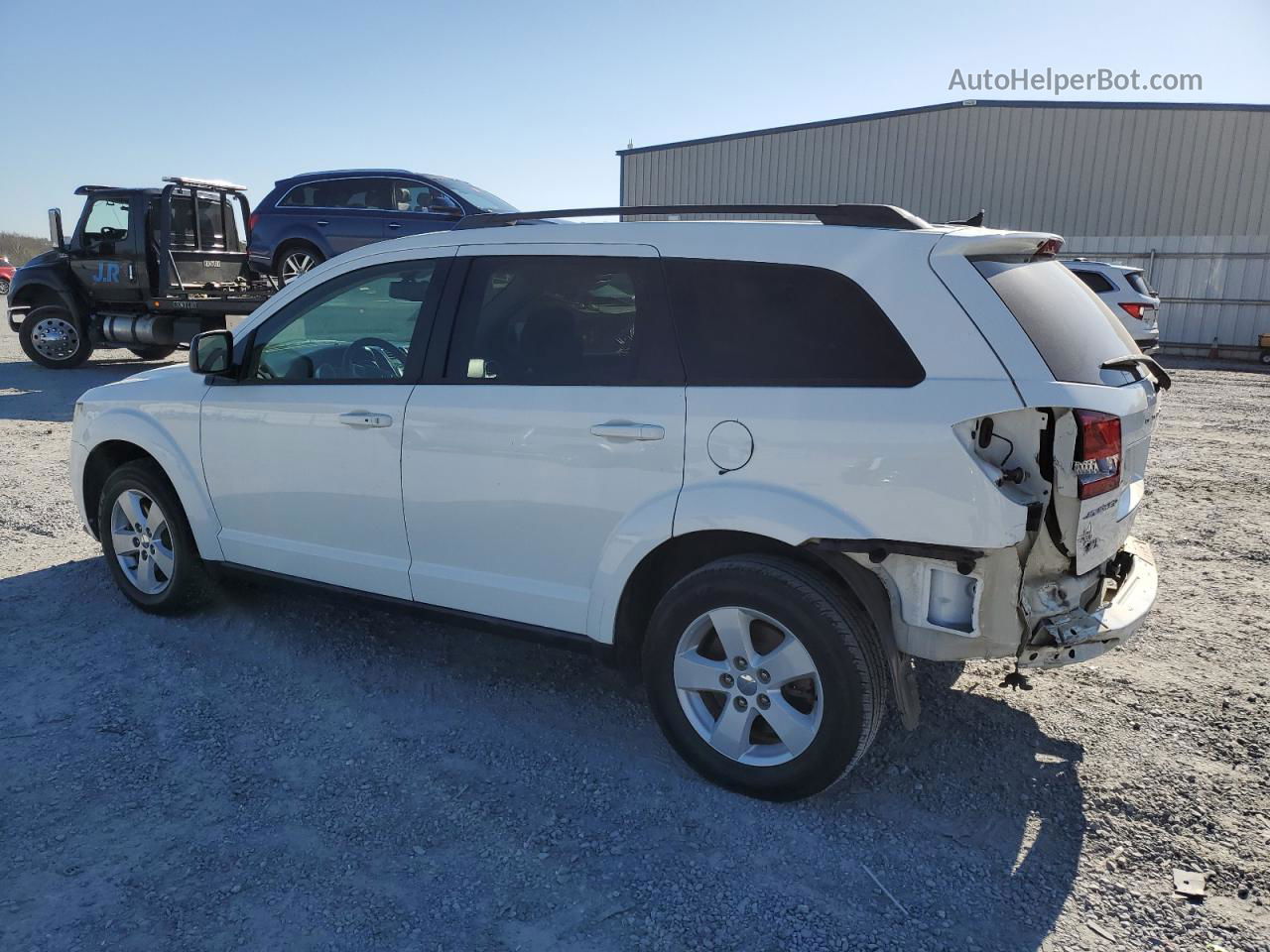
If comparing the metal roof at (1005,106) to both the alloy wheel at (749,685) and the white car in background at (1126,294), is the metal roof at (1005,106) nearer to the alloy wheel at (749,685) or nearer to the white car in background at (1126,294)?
the white car in background at (1126,294)

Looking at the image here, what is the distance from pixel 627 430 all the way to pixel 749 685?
3.11ft

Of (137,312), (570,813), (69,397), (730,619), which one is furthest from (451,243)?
(137,312)

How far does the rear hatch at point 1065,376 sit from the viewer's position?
8.99 ft

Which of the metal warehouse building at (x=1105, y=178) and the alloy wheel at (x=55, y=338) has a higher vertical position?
the metal warehouse building at (x=1105, y=178)

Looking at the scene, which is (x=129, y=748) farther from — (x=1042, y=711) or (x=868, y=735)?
(x=1042, y=711)

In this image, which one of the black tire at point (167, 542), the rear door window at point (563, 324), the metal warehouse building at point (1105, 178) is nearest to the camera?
the rear door window at point (563, 324)

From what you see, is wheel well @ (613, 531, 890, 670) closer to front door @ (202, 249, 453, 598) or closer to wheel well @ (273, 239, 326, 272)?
front door @ (202, 249, 453, 598)

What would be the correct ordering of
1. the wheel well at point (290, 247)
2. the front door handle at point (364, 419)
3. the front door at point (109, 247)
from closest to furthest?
the front door handle at point (364, 419)
the front door at point (109, 247)
the wheel well at point (290, 247)

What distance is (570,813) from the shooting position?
3.06 meters

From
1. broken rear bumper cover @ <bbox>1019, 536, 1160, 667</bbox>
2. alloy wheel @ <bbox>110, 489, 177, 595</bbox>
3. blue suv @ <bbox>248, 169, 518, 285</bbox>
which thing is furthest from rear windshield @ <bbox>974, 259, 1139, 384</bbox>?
blue suv @ <bbox>248, 169, 518, 285</bbox>

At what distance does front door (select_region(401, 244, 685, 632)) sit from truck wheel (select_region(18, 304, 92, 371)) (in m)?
Answer: 13.1

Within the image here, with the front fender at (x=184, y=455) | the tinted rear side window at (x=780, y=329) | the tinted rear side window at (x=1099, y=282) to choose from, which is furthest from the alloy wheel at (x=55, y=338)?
the tinted rear side window at (x=1099, y=282)

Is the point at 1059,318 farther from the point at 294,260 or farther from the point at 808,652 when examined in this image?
the point at 294,260

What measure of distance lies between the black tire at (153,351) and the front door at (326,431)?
35.1 ft
